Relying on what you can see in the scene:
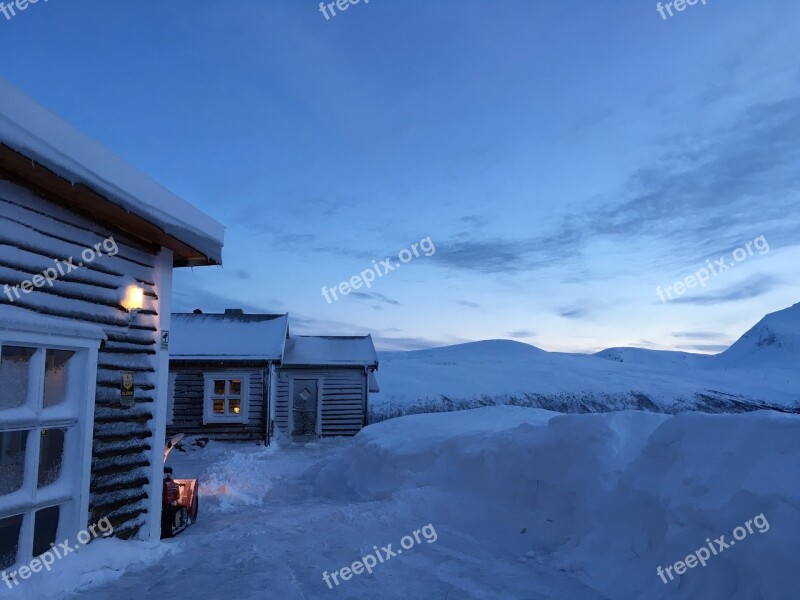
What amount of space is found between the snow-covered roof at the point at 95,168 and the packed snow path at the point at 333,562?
10.1ft

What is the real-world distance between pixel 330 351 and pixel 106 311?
49.2 feet

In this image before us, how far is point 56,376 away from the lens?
4414 millimetres

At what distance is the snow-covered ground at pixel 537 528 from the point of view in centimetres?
390

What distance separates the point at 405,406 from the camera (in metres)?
27.1

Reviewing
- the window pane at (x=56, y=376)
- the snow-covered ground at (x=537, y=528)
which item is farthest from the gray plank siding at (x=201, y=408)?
the window pane at (x=56, y=376)

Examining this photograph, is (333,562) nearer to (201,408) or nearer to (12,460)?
(12,460)

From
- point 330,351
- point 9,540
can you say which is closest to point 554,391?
point 330,351

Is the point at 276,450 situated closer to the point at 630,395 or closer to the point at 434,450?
the point at 434,450

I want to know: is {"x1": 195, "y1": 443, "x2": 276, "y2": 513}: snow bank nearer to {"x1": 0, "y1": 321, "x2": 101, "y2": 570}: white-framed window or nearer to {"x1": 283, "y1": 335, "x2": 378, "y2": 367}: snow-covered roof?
{"x1": 0, "y1": 321, "x2": 101, "y2": 570}: white-framed window

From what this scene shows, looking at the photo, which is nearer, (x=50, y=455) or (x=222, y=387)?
(x=50, y=455)

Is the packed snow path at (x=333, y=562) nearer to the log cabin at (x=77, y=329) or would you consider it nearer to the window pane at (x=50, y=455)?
the log cabin at (x=77, y=329)

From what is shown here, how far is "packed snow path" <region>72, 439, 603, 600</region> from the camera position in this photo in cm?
437

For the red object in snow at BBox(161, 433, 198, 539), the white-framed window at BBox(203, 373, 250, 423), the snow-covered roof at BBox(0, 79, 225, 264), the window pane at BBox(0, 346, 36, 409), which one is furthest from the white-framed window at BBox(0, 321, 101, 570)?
the white-framed window at BBox(203, 373, 250, 423)

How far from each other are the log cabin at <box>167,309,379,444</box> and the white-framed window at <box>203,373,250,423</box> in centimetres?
3
